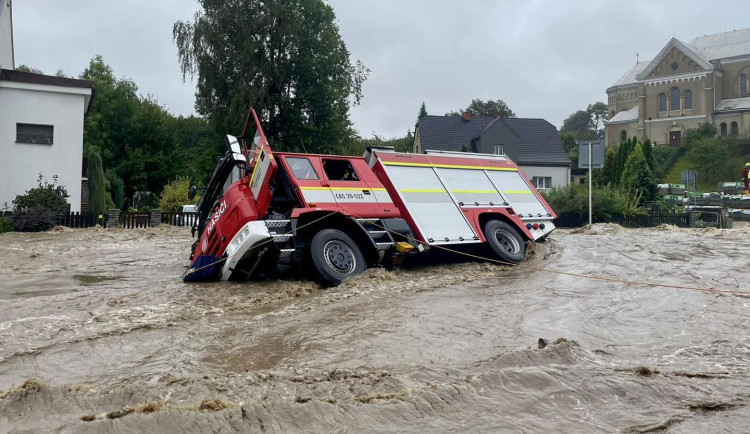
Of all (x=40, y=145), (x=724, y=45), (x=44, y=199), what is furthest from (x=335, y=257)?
(x=724, y=45)

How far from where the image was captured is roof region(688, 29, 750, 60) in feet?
218

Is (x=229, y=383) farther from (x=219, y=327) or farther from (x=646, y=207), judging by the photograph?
(x=646, y=207)

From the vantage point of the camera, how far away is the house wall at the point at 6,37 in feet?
88.3

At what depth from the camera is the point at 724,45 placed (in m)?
69.2

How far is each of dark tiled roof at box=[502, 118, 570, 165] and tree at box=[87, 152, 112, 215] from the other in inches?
1200

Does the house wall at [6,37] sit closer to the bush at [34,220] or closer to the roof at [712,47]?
the bush at [34,220]

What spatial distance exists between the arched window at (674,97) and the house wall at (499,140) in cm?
2767

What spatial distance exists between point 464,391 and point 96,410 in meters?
2.33

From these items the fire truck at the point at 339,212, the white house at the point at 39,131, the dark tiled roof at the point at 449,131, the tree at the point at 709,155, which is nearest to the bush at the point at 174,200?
the white house at the point at 39,131

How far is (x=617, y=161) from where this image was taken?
1485 inches

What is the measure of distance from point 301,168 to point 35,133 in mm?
19161

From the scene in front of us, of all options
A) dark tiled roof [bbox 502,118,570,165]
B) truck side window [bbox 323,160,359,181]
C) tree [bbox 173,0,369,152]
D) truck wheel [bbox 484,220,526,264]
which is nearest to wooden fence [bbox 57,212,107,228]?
tree [bbox 173,0,369,152]

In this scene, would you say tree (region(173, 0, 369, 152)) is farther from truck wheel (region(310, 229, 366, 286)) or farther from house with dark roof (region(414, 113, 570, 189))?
truck wheel (region(310, 229, 366, 286))

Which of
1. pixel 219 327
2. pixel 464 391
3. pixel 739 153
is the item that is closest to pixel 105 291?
pixel 219 327
